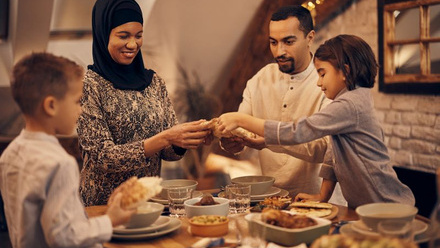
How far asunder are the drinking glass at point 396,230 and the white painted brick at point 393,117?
321 cm

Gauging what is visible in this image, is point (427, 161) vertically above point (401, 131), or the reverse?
point (401, 131)

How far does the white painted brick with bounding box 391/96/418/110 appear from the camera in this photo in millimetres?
4426

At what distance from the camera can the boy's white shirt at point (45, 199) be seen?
1.59 metres

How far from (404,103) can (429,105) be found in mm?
270

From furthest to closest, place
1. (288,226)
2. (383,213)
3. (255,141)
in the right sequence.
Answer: (255,141) < (383,213) < (288,226)

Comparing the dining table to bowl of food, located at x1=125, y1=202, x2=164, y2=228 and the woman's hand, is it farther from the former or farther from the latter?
the woman's hand

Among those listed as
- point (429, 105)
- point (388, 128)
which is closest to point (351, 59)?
point (429, 105)

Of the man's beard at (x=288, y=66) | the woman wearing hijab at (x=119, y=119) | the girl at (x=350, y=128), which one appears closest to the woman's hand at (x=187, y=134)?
the woman wearing hijab at (x=119, y=119)

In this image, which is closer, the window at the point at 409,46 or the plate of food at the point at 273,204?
the plate of food at the point at 273,204

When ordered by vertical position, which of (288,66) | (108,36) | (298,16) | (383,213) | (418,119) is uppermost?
(298,16)

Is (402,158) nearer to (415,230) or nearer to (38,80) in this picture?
(415,230)

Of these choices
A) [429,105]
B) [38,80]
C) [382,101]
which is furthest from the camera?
[382,101]

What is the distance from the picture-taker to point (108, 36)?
2.76 m

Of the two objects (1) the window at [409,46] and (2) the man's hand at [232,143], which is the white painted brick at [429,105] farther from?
(2) the man's hand at [232,143]
